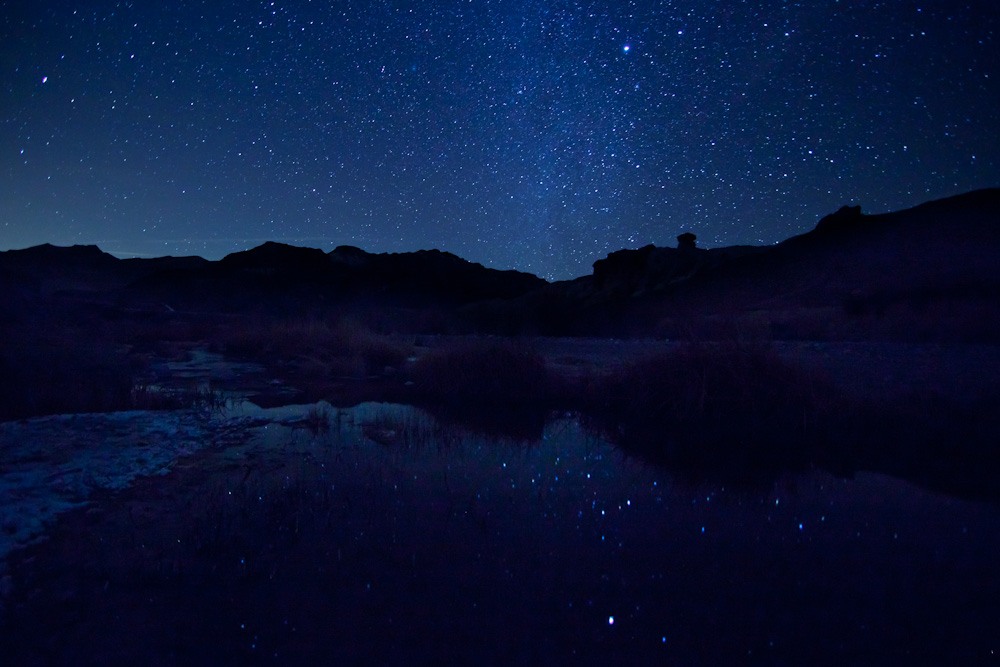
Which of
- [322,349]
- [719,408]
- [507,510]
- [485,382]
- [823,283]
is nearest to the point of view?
[507,510]

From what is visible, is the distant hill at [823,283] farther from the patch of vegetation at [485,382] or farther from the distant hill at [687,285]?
the patch of vegetation at [485,382]

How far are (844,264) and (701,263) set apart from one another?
16429mm

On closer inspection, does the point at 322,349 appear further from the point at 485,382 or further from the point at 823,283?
the point at 823,283

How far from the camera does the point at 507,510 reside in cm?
440

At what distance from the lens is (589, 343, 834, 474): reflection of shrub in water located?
656 cm

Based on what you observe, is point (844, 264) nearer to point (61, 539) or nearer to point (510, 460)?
point (510, 460)

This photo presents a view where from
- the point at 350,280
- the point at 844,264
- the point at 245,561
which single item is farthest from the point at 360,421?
the point at 350,280

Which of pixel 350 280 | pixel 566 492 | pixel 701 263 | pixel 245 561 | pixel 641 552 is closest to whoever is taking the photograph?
pixel 245 561

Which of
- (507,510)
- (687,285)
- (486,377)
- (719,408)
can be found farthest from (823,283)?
(507,510)

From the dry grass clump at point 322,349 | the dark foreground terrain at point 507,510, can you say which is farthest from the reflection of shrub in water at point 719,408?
the dry grass clump at point 322,349

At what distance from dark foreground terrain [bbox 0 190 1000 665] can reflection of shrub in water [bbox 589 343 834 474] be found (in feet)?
0.13

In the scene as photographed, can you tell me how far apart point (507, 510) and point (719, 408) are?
175 inches

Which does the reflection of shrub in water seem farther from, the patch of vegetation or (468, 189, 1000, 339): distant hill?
(468, 189, 1000, 339): distant hill

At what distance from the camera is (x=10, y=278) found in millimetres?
18656
